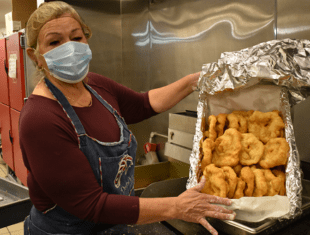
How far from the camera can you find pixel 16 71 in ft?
10.4

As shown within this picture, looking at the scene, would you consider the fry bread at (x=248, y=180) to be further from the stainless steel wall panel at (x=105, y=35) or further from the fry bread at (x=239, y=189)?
the stainless steel wall panel at (x=105, y=35)

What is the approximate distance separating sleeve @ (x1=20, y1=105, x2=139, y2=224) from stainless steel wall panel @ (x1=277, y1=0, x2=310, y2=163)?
1.13 metres

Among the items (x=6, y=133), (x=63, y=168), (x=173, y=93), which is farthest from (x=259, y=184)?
(x=6, y=133)

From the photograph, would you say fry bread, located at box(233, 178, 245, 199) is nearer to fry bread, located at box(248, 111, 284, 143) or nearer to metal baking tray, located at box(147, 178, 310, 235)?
metal baking tray, located at box(147, 178, 310, 235)

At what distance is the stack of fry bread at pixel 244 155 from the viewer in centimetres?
112

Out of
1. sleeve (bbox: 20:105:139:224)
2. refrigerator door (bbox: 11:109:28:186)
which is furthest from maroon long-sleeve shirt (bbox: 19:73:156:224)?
refrigerator door (bbox: 11:109:28:186)

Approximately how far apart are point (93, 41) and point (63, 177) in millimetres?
2224

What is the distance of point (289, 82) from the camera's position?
3.81 ft

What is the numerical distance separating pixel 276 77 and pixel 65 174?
3.02 ft

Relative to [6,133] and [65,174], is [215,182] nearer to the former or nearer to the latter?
[65,174]

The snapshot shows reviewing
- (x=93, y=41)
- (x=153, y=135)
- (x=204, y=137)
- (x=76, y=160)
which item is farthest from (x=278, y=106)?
(x=93, y=41)

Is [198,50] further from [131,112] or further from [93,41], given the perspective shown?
[93,41]

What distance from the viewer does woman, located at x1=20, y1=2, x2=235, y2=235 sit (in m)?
0.98

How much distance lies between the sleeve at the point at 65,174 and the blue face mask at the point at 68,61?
0.27 meters
